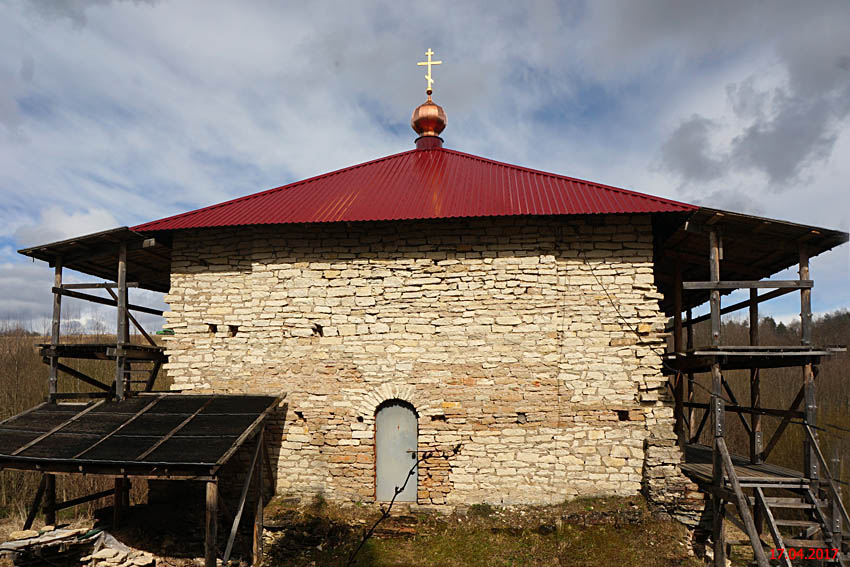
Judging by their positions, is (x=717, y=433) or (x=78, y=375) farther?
(x=78, y=375)

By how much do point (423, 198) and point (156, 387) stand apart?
14618 mm

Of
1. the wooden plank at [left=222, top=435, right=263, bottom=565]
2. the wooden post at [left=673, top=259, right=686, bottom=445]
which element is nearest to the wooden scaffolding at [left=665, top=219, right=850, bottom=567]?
the wooden post at [left=673, top=259, right=686, bottom=445]

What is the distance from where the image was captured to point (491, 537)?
25.3 feet

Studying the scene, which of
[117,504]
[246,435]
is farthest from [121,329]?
[246,435]

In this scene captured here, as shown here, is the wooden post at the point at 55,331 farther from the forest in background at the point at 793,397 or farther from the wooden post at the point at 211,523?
the forest in background at the point at 793,397

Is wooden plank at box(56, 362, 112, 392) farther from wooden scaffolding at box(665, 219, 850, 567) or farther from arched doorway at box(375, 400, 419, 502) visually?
wooden scaffolding at box(665, 219, 850, 567)

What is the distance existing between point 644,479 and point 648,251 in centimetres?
361

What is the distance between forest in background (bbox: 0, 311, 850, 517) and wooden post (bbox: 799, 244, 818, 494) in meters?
5.39

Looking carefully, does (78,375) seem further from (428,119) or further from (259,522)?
(428,119)

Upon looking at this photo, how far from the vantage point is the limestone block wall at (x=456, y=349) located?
812cm

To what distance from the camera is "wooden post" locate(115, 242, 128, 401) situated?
8.57m

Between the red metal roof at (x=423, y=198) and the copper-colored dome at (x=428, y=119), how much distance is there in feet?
6.99

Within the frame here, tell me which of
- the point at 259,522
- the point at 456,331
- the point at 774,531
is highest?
the point at 456,331

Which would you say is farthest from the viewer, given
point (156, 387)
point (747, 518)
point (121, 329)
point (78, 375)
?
point (156, 387)
